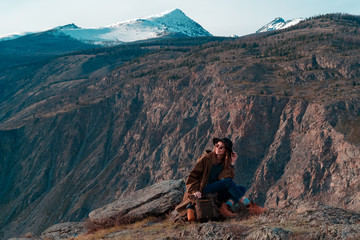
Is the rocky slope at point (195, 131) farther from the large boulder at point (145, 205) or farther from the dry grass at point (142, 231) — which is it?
the dry grass at point (142, 231)

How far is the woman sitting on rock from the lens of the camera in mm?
12188

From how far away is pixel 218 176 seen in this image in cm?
1236

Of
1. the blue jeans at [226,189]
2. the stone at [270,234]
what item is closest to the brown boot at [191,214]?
the blue jeans at [226,189]

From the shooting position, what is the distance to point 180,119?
3349 inches

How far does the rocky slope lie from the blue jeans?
3932 cm

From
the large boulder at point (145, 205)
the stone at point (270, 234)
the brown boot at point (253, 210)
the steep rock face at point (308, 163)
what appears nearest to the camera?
the stone at point (270, 234)

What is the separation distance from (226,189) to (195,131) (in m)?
66.7

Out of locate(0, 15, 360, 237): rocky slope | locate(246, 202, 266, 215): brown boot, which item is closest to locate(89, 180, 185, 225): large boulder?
locate(246, 202, 266, 215): brown boot

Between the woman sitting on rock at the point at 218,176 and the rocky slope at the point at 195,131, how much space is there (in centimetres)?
3939

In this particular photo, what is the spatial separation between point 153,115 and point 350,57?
154 feet

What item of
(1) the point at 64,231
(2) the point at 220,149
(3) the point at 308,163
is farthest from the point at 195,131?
(2) the point at 220,149

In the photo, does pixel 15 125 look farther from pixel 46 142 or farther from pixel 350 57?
pixel 350 57

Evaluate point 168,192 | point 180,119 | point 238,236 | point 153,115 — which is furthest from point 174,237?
point 153,115

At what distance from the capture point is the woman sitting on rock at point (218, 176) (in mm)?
12188
